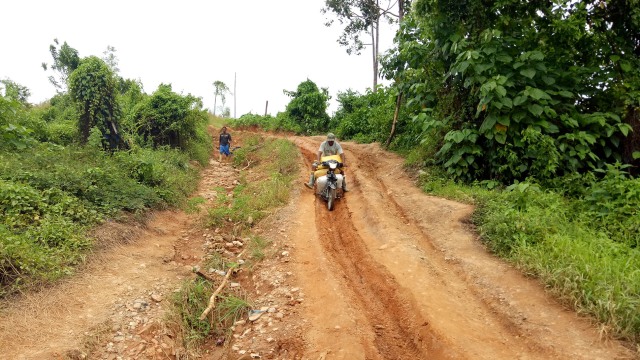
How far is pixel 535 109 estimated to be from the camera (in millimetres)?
7719

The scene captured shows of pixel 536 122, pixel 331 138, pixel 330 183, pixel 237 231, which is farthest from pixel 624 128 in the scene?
pixel 237 231

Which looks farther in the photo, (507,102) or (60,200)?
(507,102)

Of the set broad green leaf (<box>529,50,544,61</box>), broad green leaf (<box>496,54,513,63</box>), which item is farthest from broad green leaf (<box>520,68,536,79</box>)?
broad green leaf (<box>496,54,513,63</box>)

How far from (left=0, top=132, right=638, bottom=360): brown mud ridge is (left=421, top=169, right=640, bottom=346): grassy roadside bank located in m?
0.21

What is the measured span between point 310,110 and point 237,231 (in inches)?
563

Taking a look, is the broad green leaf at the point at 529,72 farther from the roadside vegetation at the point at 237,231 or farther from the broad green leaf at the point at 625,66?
the roadside vegetation at the point at 237,231

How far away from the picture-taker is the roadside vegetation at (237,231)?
5199mm

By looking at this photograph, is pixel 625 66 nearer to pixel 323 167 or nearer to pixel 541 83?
pixel 541 83

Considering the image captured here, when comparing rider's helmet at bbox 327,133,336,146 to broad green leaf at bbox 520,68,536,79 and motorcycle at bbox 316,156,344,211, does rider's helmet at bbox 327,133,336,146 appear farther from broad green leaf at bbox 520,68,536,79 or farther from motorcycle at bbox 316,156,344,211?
broad green leaf at bbox 520,68,536,79

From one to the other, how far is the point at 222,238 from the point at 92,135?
211 inches

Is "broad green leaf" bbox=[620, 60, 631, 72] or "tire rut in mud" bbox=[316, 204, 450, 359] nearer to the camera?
"tire rut in mud" bbox=[316, 204, 450, 359]

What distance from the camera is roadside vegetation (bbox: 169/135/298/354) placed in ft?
17.1

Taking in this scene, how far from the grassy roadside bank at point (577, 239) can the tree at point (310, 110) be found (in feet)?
45.9

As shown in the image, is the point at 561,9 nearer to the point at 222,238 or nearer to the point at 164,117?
the point at 222,238
